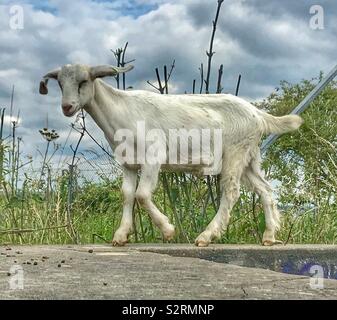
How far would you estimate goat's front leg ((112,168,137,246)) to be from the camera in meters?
5.12

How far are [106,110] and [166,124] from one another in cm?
42

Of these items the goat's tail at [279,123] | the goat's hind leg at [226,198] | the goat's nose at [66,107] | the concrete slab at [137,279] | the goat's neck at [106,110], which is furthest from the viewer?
the goat's tail at [279,123]

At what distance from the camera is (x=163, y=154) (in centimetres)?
500

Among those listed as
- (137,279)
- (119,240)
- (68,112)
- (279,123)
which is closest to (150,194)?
(119,240)

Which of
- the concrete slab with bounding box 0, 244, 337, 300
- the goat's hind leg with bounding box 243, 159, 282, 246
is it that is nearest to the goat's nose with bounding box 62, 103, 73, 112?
the concrete slab with bounding box 0, 244, 337, 300

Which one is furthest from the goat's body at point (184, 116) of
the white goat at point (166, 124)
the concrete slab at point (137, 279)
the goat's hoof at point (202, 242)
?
the concrete slab at point (137, 279)

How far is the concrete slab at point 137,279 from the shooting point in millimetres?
2818

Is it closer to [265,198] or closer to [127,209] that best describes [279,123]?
[265,198]

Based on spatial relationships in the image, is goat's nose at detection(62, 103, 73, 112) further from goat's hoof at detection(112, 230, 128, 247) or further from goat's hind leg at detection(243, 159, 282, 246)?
goat's hind leg at detection(243, 159, 282, 246)

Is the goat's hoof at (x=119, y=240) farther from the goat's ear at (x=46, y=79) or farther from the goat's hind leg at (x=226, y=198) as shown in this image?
the goat's ear at (x=46, y=79)
